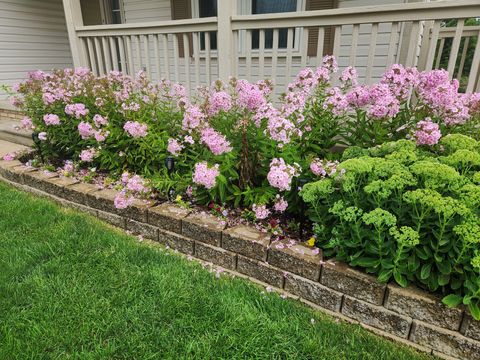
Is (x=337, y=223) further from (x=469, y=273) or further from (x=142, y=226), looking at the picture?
(x=142, y=226)

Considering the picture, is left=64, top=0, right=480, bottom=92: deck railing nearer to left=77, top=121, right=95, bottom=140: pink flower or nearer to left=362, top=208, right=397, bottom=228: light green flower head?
left=77, top=121, right=95, bottom=140: pink flower

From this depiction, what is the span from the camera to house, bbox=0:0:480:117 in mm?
2557

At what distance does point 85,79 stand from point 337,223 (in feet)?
10.4

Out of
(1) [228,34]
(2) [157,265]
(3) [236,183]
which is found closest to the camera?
(2) [157,265]

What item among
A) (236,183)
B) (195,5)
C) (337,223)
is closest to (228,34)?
(236,183)

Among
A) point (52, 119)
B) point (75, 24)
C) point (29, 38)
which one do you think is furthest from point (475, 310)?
point (29, 38)

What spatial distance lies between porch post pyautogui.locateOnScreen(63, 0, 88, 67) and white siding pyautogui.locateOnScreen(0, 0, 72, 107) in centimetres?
310

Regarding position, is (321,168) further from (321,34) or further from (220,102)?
(321,34)

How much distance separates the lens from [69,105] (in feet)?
10.7

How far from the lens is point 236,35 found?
3.24 metres

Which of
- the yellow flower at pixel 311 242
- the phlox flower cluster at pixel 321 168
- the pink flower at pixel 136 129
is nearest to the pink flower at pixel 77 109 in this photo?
the pink flower at pixel 136 129

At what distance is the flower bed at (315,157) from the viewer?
164cm

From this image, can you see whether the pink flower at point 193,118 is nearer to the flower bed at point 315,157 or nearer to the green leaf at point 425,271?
the flower bed at point 315,157

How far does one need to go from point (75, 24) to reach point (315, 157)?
157 inches
